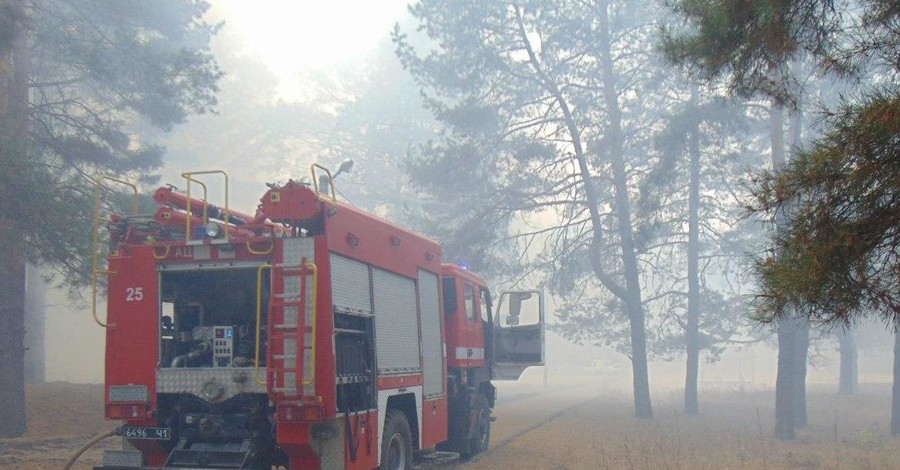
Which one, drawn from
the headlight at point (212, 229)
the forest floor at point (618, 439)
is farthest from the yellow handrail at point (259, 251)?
the forest floor at point (618, 439)

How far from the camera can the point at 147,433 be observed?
373 inches

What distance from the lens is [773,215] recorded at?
618 centimetres

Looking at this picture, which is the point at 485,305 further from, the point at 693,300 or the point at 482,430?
the point at 693,300

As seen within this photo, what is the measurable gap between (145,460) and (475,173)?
18.3 meters

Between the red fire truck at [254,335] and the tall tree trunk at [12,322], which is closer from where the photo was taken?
the red fire truck at [254,335]

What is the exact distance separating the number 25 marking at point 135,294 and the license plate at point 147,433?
1.33m

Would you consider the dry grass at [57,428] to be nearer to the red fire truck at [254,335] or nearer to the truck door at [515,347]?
the red fire truck at [254,335]

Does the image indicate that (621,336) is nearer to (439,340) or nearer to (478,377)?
(478,377)

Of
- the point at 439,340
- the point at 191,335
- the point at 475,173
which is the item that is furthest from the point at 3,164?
the point at 475,173

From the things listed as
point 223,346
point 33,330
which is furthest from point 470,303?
point 33,330

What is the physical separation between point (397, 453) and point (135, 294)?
3.65 meters

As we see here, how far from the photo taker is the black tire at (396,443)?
10.5 metres

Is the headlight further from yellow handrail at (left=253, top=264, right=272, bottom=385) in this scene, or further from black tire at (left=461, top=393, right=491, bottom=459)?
black tire at (left=461, top=393, right=491, bottom=459)

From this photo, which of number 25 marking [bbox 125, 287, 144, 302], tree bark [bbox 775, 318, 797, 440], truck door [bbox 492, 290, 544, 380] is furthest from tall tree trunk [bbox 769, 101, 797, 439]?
number 25 marking [bbox 125, 287, 144, 302]
